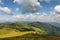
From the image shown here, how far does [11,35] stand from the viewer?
22.1 feet

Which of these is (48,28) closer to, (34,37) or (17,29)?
(34,37)

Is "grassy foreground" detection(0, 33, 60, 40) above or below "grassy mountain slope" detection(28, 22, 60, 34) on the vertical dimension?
below

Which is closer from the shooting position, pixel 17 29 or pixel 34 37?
pixel 34 37

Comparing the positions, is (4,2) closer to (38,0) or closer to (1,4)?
(1,4)

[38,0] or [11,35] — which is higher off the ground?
[38,0]

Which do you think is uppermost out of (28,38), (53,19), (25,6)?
(25,6)

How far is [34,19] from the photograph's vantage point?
6.84 meters

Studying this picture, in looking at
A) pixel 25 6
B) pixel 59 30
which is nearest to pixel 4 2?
pixel 25 6

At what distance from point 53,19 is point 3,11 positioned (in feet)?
4.95

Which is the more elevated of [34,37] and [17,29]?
[17,29]

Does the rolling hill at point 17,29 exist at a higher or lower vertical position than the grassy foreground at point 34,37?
higher

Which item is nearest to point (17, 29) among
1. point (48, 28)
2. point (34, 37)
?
point (34, 37)

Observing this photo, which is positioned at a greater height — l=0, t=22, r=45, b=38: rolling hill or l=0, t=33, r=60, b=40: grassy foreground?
l=0, t=22, r=45, b=38: rolling hill

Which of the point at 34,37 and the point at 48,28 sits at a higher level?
the point at 48,28
